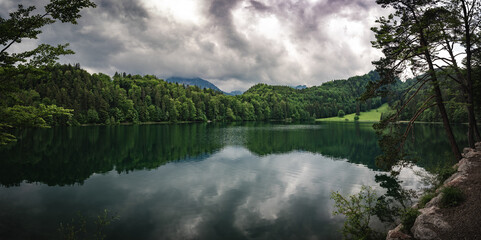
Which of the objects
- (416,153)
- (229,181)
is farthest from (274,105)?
(229,181)

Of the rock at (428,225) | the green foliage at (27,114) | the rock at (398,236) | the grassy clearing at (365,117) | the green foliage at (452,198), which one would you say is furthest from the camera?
the grassy clearing at (365,117)

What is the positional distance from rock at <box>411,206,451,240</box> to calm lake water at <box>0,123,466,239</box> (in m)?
3.86

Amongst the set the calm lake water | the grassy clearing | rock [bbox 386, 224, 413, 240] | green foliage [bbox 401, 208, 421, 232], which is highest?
the grassy clearing

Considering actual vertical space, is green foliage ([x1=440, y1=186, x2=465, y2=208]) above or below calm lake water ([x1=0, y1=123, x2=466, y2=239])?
above

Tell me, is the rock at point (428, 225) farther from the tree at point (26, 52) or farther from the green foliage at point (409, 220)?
the tree at point (26, 52)

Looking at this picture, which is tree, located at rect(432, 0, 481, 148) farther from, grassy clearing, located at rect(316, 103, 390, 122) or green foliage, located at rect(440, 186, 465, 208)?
grassy clearing, located at rect(316, 103, 390, 122)

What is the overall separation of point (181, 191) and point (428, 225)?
15687 millimetres

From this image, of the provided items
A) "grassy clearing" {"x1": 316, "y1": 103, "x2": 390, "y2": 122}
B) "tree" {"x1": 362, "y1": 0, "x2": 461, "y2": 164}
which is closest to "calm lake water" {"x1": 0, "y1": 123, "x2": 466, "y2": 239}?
"tree" {"x1": 362, "y1": 0, "x2": 461, "y2": 164}

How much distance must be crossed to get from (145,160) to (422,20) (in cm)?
3089

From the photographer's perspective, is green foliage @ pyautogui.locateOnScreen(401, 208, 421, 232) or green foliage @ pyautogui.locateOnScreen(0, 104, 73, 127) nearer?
green foliage @ pyautogui.locateOnScreen(401, 208, 421, 232)

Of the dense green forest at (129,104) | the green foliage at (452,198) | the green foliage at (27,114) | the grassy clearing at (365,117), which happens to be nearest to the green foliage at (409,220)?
the green foliage at (452,198)

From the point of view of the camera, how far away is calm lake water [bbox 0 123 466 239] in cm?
1279

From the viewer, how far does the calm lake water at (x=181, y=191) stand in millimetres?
12789

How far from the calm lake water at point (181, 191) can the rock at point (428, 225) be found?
12.7 feet
